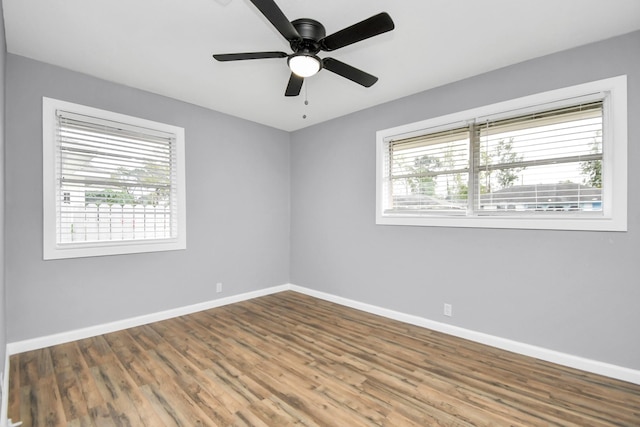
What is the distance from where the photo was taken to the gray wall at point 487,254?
7.65 ft

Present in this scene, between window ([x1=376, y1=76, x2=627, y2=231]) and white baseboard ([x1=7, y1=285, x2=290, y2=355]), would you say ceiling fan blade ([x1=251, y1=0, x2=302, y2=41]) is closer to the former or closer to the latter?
window ([x1=376, y1=76, x2=627, y2=231])

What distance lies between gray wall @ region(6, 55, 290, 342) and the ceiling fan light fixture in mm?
2235

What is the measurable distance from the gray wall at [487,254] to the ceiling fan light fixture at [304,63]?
1.78 metres

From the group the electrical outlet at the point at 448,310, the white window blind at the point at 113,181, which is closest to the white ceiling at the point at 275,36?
the white window blind at the point at 113,181

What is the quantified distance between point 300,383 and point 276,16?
2.50m

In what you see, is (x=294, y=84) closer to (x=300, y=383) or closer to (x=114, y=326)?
(x=300, y=383)

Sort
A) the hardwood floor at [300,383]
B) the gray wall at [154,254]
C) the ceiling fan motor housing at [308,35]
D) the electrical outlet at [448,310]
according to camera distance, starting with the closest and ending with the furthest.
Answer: the hardwood floor at [300,383] → the ceiling fan motor housing at [308,35] → the gray wall at [154,254] → the electrical outlet at [448,310]

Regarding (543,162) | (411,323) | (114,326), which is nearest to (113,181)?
(114,326)

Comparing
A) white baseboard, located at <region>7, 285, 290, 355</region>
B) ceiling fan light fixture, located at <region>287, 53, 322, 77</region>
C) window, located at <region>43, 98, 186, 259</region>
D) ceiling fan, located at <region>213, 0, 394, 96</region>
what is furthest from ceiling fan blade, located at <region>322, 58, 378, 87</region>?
white baseboard, located at <region>7, 285, 290, 355</region>

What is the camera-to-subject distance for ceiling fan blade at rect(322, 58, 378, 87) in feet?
7.30

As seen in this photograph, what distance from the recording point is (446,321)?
10.5ft

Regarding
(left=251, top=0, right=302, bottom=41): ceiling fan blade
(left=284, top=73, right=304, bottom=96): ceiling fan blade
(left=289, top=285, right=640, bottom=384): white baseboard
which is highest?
(left=251, top=0, right=302, bottom=41): ceiling fan blade

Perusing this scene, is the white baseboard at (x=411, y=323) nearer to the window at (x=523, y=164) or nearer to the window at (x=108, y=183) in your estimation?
the window at (x=108, y=183)

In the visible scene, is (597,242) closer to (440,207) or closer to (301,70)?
(440,207)
